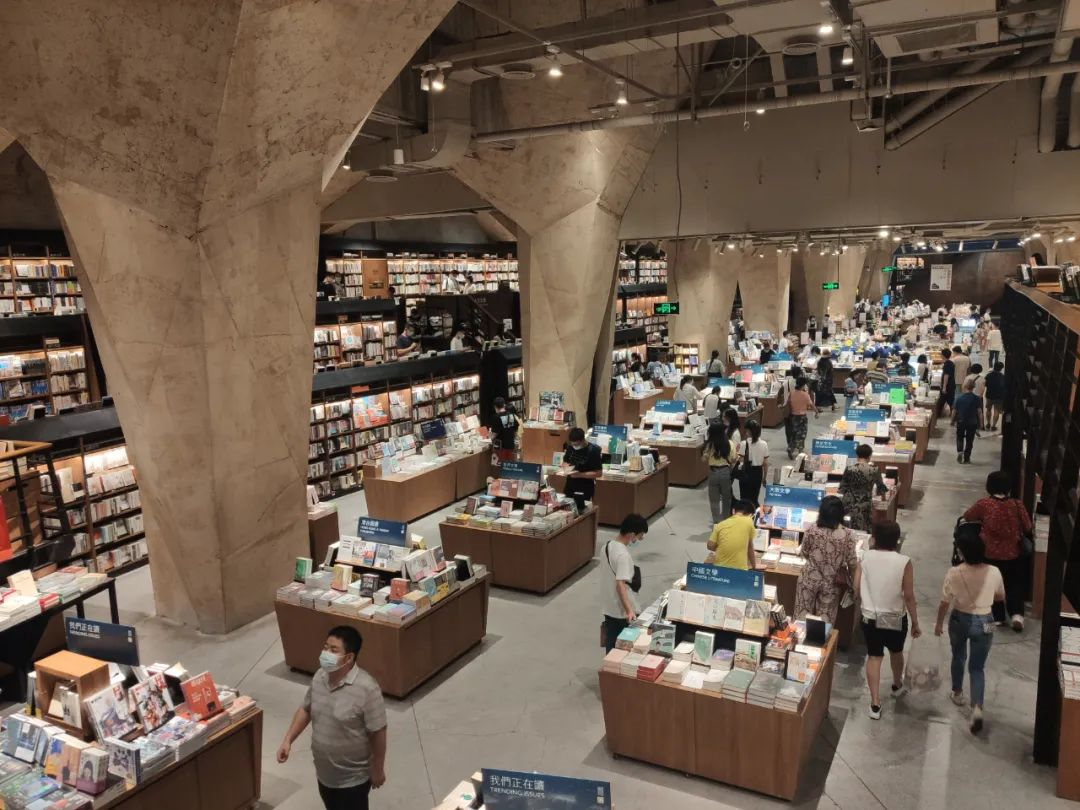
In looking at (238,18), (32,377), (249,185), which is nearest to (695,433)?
(249,185)

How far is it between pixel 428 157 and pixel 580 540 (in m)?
5.96

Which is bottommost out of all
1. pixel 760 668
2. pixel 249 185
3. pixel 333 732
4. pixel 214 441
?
pixel 760 668

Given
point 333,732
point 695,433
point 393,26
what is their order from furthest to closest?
1. point 695,433
2. point 393,26
3. point 333,732

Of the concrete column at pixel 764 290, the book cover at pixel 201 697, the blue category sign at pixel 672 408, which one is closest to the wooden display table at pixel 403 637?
the book cover at pixel 201 697

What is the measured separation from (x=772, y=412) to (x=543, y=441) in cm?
658

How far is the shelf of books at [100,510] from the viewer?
894cm

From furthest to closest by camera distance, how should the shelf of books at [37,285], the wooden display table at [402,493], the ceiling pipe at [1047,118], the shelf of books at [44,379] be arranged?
the shelf of books at [37,285]
the ceiling pipe at [1047,118]
the shelf of books at [44,379]
the wooden display table at [402,493]

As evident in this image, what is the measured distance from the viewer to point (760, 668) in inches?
204

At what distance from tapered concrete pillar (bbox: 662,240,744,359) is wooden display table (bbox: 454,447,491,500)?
13.0m

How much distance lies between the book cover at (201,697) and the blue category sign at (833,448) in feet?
23.3

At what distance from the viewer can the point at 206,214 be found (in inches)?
260

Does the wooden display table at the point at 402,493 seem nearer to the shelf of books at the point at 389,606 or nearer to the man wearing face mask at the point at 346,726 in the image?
the shelf of books at the point at 389,606

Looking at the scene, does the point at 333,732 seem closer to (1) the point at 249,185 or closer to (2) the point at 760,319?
(1) the point at 249,185

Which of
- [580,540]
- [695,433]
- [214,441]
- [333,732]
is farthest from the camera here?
[695,433]
